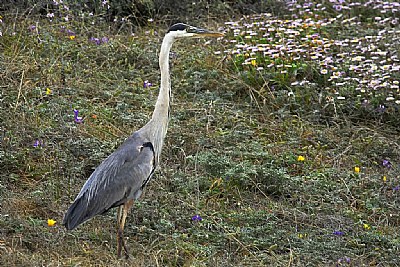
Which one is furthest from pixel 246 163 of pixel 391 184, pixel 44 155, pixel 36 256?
pixel 36 256

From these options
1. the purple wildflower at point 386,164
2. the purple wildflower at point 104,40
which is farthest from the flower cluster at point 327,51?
the purple wildflower at point 104,40

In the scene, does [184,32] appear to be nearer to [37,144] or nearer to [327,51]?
[37,144]

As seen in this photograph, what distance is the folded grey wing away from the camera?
14.6 feet

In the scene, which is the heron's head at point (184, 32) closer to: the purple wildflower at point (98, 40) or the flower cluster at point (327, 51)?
the flower cluster at point (327, 51)

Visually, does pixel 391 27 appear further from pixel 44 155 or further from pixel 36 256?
pixel 36 256

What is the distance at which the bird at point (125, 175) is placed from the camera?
4461 millimetres

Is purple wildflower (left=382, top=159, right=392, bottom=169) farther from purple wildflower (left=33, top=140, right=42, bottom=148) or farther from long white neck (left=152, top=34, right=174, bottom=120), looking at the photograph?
purple wildflower (left=33, top=140, right=42, bottom=148)

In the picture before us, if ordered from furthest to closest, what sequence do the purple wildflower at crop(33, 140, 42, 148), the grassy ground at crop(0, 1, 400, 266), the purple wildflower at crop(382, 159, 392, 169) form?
the purple wildflower at crop(382, 159, 392, 169) < the purple wildflower at crop(33, 140, 42, 148) < the grassy ground at crop(0, 1, 400, 266)

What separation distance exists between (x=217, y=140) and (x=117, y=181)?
1.69 m

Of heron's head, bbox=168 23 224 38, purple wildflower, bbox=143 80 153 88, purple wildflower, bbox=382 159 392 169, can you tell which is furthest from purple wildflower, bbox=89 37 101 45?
purple wildflower, bbox=382 159 392 169

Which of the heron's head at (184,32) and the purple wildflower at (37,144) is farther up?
the heron's head at (184,32)

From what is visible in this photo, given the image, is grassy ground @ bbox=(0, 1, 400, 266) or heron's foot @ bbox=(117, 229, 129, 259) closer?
heron's foot @ bbox=(117, 229, 129, 259)

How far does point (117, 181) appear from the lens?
181 inches

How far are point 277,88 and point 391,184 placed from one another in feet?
5.72
